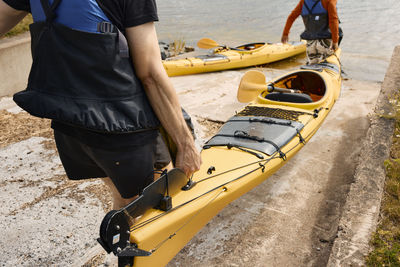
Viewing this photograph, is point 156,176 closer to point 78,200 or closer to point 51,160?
point 78,200

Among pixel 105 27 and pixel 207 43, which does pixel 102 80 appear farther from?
Result: pixel 207 43

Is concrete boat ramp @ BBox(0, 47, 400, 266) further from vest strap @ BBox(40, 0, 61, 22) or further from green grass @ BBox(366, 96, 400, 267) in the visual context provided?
vest strap @ BBox(40, 0, 61, 22)

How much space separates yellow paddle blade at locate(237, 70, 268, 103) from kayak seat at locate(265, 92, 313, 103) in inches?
5.5

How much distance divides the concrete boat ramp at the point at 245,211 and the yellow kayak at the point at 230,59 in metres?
3.38

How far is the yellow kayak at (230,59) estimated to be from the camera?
25.3 feet

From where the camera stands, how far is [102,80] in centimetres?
125

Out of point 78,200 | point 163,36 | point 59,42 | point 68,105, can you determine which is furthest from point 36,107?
point 163,36

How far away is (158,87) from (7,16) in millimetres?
662

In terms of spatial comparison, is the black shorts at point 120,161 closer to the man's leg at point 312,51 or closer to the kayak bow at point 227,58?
the man's leg at point 312,51

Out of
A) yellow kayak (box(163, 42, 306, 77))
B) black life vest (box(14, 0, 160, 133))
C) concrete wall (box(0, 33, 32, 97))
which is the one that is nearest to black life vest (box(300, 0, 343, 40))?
yellow kayak (box(163, 42, 306, 77))

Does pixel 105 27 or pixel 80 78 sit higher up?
pixel 105 27

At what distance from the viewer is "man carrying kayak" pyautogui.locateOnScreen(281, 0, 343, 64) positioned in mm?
5381

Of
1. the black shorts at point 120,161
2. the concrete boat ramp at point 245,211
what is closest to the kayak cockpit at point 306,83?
the concrete boat ramp at point 245,211

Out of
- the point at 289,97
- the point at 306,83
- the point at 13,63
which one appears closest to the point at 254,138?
the point at 289,97
